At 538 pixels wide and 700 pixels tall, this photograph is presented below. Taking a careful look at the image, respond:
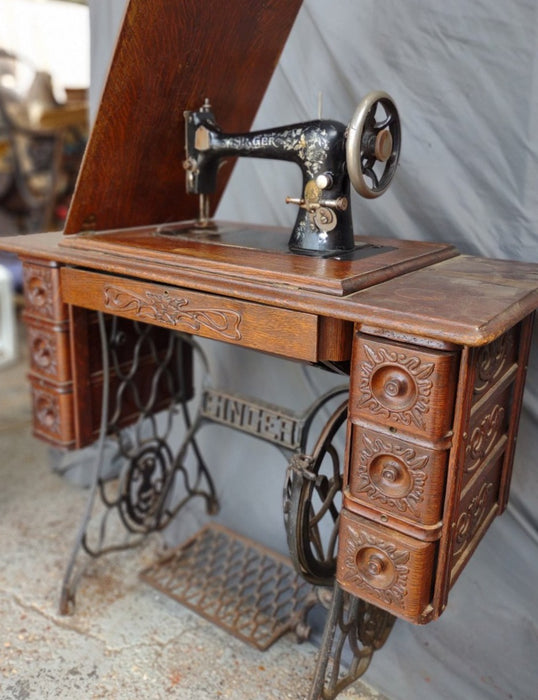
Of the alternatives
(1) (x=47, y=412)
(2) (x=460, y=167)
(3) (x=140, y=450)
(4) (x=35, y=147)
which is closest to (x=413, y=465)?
(2) (x=460, y=167)

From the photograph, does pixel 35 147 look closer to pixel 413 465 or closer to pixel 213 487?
pixel 213 487

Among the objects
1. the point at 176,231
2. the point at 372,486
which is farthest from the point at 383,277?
the point at 176,231

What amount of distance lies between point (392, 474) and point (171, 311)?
0.59 m

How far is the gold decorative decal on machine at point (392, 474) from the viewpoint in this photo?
1178mm

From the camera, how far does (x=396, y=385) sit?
116 cm

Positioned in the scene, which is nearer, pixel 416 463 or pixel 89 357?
pixel 416 463

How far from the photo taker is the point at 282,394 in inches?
86.1

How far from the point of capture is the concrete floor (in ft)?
5.88

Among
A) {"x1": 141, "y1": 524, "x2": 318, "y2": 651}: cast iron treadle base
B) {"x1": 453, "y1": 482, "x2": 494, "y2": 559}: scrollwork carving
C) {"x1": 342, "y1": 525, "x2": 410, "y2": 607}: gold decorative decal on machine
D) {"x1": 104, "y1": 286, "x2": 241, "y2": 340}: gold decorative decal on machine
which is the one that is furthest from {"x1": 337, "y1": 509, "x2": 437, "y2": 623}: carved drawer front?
{"x1": 141, "y1": 524, "x2": 318, "y2": 651}: cast iron treadle base

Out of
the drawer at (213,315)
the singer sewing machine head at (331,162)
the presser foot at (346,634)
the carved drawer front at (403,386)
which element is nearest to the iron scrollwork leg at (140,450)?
the drawer at (213,315)

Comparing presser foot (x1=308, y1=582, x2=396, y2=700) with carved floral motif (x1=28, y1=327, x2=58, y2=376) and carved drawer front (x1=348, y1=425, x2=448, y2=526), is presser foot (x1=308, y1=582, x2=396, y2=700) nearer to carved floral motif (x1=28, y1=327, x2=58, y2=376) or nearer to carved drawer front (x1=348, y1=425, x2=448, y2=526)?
carved drawer front (x1=348, y1=425, x2=448, y2=526)

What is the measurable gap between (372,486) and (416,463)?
112 mm

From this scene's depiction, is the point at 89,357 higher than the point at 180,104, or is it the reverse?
the point at 180,104

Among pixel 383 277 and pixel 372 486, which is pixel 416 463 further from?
pixel 383 277
